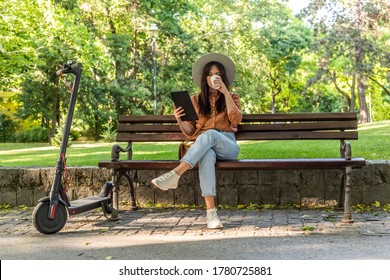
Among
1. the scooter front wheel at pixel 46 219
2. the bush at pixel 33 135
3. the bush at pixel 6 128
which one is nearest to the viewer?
the scooter front wheel at pixel 46 219

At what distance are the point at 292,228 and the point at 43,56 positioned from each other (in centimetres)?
2247

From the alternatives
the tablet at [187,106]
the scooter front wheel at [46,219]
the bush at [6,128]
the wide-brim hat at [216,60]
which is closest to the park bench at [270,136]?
the tablet at [187,106]

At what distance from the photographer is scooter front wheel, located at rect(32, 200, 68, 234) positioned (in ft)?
19.5

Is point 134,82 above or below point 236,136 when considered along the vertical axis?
above

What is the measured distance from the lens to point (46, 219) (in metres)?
5.99

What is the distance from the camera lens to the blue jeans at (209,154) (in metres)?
6.22

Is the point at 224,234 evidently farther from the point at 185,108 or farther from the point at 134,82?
the point at 134,82

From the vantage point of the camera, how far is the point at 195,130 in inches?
271

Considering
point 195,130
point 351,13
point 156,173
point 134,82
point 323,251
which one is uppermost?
point 351,13

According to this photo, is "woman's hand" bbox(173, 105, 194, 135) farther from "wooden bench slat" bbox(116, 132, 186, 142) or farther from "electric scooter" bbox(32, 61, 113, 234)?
"electric scooter" bbox(32, 61, 113, 234)

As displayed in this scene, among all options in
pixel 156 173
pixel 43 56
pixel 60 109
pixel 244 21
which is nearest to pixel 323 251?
pixel 156 173

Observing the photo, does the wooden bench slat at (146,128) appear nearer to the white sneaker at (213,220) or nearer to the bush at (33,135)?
the white sneaker at (213,220)

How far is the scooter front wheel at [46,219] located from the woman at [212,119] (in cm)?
106
